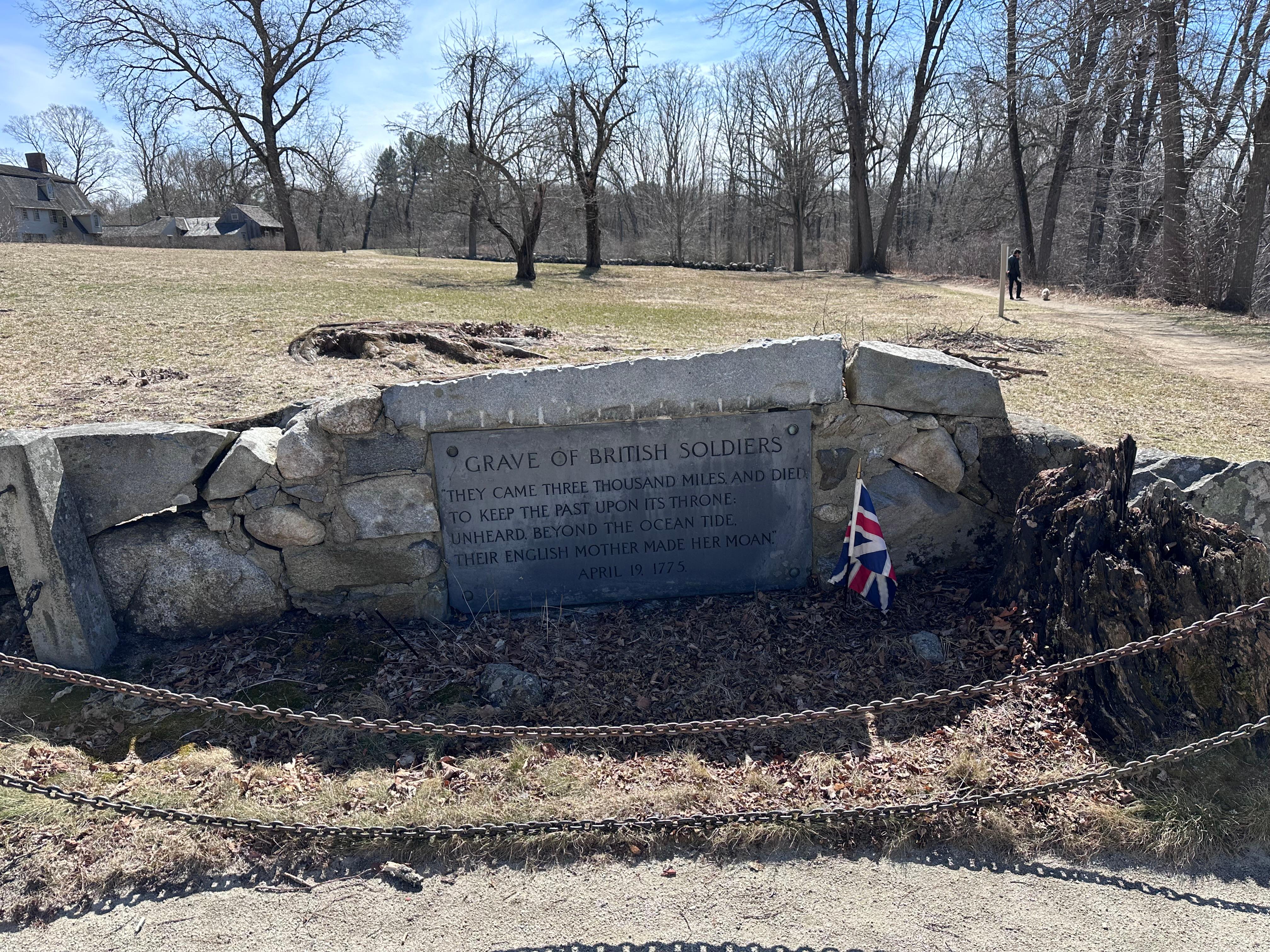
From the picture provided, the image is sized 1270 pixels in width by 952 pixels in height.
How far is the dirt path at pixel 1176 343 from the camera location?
9.86m

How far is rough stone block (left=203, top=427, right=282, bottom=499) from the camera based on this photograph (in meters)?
4.39

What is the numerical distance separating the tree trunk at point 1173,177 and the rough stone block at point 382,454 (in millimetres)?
17499

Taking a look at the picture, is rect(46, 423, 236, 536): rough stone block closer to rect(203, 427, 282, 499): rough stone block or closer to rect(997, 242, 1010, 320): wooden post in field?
rect(203, 427, 282, 499): rough stone block

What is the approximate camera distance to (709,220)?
205 feet

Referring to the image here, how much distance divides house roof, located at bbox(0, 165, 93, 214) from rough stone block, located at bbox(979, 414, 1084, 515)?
191 ft

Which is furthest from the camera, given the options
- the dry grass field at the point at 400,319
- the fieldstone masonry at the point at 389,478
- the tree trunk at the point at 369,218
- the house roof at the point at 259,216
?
the tree trunk at the point at 369,218

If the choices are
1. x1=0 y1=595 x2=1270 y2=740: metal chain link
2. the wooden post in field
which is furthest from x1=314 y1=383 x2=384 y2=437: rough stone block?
the wooden post in field

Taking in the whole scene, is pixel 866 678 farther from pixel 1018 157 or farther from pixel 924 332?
pixel 1018 157

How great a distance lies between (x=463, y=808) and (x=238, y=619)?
2.13m

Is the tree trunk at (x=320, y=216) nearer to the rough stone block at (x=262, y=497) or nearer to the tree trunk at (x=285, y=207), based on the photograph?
the tree trunk at (x=285, y=207)

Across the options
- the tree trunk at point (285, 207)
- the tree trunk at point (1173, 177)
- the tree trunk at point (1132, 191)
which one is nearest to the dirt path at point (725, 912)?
the tree trunk at point (1173, 177)

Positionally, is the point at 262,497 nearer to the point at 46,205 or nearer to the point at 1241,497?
the point at 1241,497

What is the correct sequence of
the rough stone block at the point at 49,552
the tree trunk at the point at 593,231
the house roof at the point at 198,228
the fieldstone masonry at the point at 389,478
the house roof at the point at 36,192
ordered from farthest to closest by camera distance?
the house roof at the point at 198,228, the house roof at the point at 36,192, the tree trunk at the point at 593,231, the fieldstone masonry at the point at 389,478, the rough stone block at the point at 49,552

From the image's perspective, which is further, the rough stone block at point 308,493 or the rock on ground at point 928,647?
the rough stone block at point 308,493
